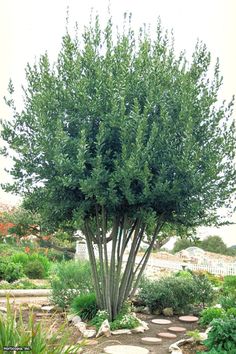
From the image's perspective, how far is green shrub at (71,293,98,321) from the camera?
1139 cm

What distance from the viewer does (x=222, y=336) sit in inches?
306

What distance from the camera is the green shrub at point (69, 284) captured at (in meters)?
12.7

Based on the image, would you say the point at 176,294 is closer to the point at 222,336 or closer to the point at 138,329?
the point at 138,329

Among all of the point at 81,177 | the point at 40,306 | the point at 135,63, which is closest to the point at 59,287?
the point at 40,306

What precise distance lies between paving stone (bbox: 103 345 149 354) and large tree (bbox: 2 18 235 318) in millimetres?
2095

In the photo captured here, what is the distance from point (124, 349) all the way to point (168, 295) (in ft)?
13.2

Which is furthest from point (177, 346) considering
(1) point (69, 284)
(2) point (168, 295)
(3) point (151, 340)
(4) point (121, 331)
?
(1) point (69, 284)

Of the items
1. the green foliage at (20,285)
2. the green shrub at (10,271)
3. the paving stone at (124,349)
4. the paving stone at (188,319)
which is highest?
the green shrub at (10,271)

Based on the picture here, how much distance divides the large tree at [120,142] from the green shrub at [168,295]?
4.98 feet

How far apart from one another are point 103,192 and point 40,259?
1125 cm

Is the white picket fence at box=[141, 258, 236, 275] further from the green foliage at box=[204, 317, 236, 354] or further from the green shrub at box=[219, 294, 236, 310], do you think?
the green foliage at box=[204, 317, 236, 354]

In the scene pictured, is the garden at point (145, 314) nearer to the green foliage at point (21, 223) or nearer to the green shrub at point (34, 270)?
the green shrub at point (34, 270)

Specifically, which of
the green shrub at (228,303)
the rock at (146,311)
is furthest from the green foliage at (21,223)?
the green shrub at (228,303)

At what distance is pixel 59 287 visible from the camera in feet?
42.5
